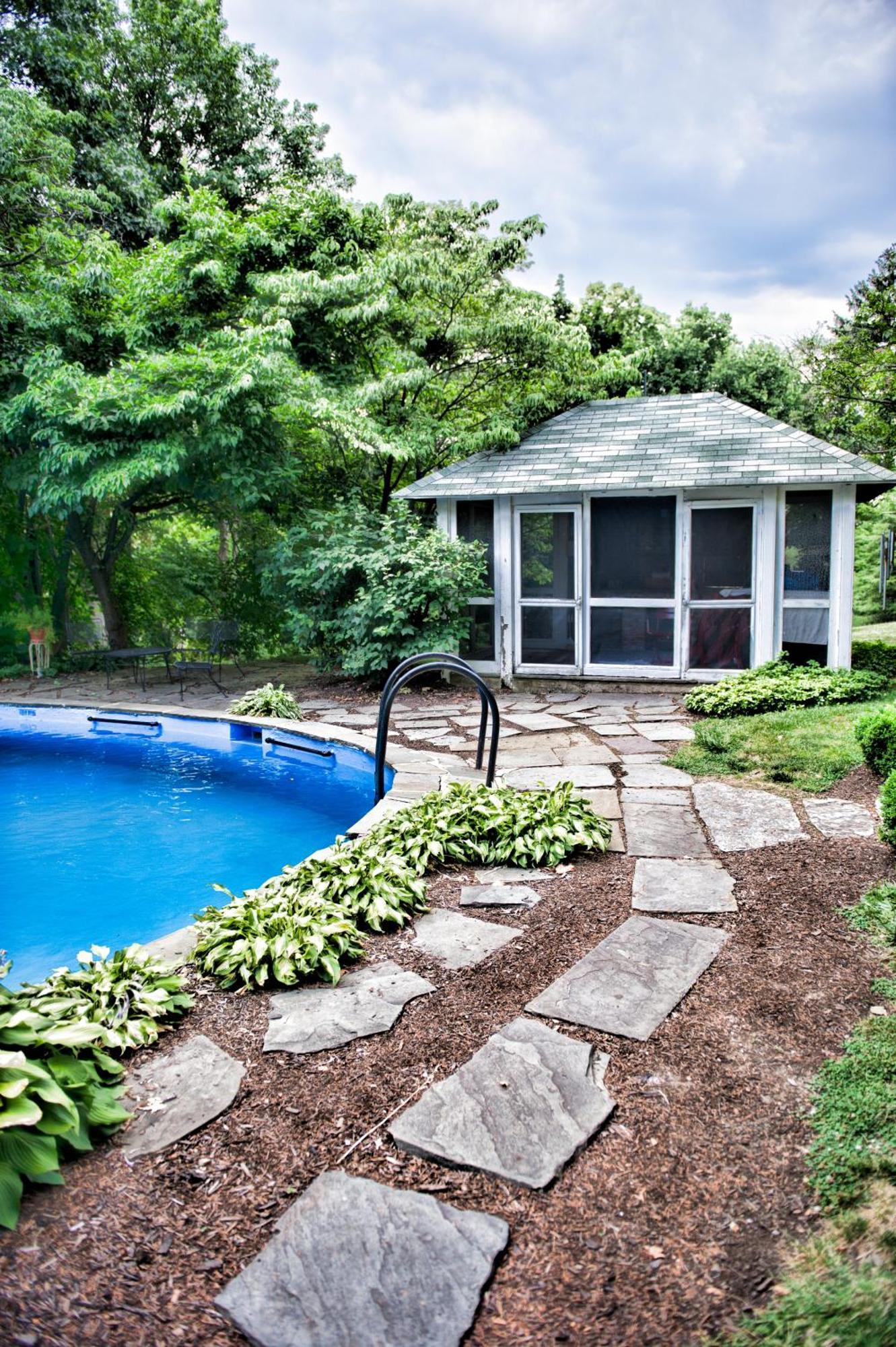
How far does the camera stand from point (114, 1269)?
1.57 m

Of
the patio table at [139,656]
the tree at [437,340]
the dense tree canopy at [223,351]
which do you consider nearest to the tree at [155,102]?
the dense tree canopy at [223,351]

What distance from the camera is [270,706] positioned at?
7.89m

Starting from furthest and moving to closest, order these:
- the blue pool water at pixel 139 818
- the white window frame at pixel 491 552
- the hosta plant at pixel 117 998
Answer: the white window frame at pixel 491 552 < the blue pool water at pixel 139 818 < the hosta plant at pixel 117 998

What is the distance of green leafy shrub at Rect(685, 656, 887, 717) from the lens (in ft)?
22.5

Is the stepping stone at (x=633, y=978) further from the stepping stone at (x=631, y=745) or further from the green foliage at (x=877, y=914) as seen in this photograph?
the stepping stone at (x=631, y=745)

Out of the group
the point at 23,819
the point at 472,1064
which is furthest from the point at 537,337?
the point at 472,1064

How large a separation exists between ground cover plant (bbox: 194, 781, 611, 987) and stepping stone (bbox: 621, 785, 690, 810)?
56cm

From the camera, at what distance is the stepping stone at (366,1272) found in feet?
4.78

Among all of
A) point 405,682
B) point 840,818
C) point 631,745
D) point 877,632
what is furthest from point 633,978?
point 877,632

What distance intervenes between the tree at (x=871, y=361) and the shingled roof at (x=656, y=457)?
10.9ft

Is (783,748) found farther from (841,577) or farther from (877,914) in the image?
(841,577)

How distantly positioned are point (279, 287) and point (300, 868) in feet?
27.6

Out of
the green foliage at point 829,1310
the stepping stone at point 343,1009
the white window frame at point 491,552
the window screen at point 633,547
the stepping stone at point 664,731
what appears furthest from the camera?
the white window frame at point 491,552

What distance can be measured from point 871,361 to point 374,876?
37.4 ft
